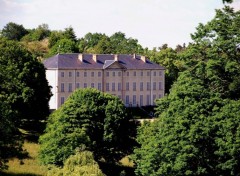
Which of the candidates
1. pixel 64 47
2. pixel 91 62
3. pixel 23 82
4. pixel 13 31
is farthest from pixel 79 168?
pixel 13 31

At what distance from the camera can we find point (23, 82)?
55.9 meters

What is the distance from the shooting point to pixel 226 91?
37344 mm

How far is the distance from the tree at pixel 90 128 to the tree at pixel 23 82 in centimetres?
551

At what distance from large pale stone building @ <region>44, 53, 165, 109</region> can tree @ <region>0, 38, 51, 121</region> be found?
20504 mm

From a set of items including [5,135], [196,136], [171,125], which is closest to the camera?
[196,136]

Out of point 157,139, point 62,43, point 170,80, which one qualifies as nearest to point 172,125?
point 157,139

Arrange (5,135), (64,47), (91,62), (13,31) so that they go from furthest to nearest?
(13,31) → (64,47) → (91,62) → (5,135)

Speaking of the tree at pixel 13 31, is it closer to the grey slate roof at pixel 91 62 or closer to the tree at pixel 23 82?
the grey slate roof at pixel 91 62

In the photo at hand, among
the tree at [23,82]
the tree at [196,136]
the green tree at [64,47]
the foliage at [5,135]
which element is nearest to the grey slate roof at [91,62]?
the green tree at [64,47]

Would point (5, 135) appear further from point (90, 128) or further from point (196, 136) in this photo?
point (196, 136)

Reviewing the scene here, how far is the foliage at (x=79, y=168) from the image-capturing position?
32594mm

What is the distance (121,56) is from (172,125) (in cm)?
5202

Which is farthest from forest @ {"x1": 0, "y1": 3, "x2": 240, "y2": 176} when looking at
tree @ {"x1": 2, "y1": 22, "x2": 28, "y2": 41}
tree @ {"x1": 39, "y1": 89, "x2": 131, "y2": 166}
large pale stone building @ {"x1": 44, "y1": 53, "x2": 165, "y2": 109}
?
tree @ {"x1": 2, "y1": 22, "x2": 28, "y2": 41}

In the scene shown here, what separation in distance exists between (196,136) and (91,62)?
50.8 metres
